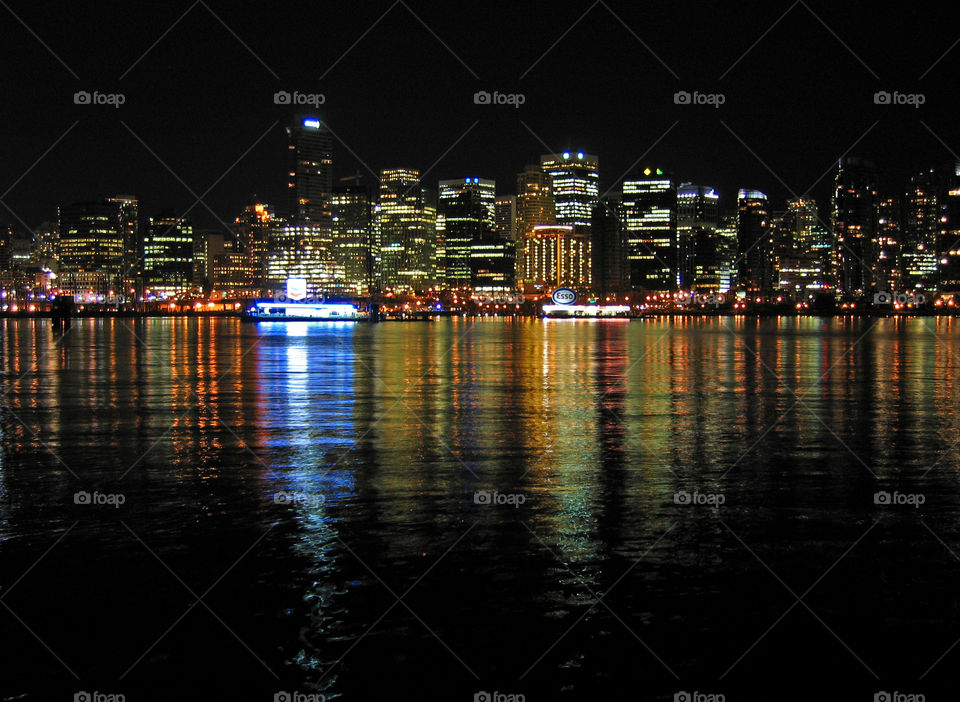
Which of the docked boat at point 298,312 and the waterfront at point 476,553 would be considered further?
the docked boat at point 298,312

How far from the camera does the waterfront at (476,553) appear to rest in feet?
27.7

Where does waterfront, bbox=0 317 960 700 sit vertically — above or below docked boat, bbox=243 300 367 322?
below

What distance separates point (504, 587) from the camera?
10.3 meters

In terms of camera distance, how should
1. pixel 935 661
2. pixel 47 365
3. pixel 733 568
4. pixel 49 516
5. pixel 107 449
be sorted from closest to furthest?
pixel 935 661
pixel 733 568
pixel 49 516
pixel 107 449
pixel 47 365

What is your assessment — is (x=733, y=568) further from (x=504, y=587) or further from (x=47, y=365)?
(x=47, y=365)

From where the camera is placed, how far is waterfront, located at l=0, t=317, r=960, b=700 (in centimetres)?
845

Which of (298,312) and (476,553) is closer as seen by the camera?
(476,553)

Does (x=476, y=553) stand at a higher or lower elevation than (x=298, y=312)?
lower

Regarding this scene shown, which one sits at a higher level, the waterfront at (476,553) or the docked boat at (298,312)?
the docked boat at (298,312)

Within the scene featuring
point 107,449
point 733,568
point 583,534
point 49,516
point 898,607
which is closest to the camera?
point 898,607

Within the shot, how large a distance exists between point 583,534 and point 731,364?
35881 millimetres

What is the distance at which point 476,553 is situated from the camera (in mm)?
11602

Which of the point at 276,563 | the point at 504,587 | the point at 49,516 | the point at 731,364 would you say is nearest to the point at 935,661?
the point at 504,587

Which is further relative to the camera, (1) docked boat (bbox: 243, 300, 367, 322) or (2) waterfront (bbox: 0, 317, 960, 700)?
(1) docked boat (bbox: 243, 300, 367, 322)
